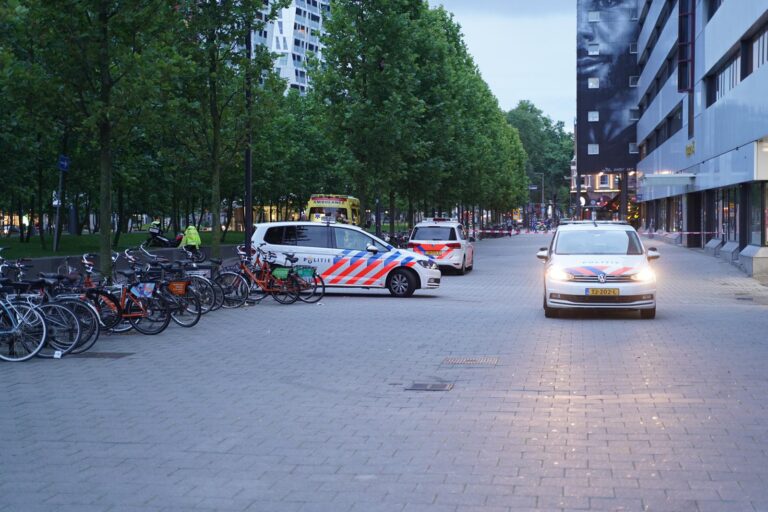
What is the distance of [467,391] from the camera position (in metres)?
9.23

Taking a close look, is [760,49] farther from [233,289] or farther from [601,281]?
[233,289]

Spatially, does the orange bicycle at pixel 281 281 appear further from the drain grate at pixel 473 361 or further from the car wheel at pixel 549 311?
Answer: the drain grate at pixel 473 361

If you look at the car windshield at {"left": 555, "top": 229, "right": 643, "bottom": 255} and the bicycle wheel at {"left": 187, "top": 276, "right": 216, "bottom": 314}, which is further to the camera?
the car windshield at {"left": 555, "top": 229, "right": 643, "bottom": 255}

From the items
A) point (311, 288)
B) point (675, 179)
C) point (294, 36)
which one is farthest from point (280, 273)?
point (294, 36)

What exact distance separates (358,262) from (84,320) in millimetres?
9648

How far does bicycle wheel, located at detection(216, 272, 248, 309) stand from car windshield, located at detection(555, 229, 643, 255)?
5.94 meters

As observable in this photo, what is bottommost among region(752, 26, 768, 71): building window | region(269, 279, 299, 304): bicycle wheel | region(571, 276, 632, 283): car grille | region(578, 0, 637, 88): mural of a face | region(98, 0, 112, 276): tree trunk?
region(269, 279, 299, 304): bicycle wheel

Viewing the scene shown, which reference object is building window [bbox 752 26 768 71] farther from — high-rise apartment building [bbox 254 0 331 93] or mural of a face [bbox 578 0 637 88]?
high-rise apartment building [bbox 254 0 331 93]

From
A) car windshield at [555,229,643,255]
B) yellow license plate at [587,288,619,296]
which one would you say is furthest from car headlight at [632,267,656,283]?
car windshield at [555,229,643,255]

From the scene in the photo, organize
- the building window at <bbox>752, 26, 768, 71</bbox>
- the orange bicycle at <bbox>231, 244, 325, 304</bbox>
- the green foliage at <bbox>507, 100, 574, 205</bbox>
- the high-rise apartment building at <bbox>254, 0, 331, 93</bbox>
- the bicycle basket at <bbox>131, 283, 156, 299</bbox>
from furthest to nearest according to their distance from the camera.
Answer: the green foliage at <bbox>507, 100, 574, 205</bbox> < the high-rise apartment building at <bbox>254, 0, 331, 93</bbox> < the building window at <bbox>752, 26, 768, 71</bbox> < the orange bicycle at <bbox>231, 244, 325, 304</bbox> < the bicycle basket at <bbox>131, 283, 156, 299</bbox>

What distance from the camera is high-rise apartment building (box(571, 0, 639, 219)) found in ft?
253

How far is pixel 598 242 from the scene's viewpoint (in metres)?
17.2

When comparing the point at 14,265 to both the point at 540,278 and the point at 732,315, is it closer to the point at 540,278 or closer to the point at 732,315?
the point at 732,315

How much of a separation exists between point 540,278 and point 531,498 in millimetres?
22380
